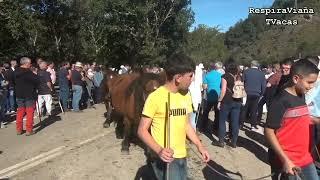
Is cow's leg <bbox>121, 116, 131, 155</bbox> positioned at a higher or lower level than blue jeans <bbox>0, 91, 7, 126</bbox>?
lower

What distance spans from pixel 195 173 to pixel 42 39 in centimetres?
4032

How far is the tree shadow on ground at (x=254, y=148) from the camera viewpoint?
926 centimetres

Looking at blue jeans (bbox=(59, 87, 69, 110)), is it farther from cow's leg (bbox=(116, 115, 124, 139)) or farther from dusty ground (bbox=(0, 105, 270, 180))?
cow's leg (bbox=(116, 115, 124, 139))

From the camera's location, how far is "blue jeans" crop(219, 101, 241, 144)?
9.88 metres

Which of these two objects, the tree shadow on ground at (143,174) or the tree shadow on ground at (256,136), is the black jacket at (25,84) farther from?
the tree shadow on ground at (256,136)

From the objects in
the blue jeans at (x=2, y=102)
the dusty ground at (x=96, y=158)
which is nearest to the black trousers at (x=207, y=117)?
the dusty ground at (x=96, y=158)

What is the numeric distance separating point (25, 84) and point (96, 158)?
370 cm

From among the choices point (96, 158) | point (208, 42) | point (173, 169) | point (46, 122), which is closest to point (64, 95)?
point (46, 122)

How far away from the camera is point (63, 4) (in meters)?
42.8

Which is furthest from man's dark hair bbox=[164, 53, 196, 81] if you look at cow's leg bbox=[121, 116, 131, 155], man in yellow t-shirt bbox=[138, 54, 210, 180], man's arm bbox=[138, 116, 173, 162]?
cow's leg bbox=[121, 116, 131, 155]

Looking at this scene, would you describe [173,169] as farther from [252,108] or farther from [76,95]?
[76,95]

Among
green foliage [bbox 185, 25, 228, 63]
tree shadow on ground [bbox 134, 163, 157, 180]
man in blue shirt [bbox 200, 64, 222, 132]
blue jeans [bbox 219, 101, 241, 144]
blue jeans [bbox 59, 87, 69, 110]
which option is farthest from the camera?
green foliage [bbox 185, 25, 228, 63]

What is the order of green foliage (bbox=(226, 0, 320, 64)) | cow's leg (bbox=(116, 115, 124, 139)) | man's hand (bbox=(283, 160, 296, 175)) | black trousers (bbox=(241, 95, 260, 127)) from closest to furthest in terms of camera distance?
man's hand (bbox=(283, 160, 296, 175))
cow's leg (bbox=(116, 115, 124, 139))
black trousers (bbox=(241, 95, 260, 127))
green foliage (bbox=(226, 0, 320, 64))

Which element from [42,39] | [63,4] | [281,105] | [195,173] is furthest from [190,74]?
[42,39]
